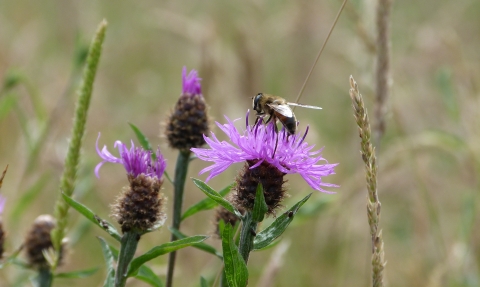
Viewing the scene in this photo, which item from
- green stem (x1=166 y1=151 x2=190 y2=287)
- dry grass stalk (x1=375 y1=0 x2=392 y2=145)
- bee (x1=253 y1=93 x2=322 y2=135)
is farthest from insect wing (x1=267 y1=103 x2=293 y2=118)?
dry grass stalk (x1=375 y1=0 x2=392 y2=145)

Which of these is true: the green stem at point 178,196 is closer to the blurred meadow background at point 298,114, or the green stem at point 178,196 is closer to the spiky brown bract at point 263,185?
the blurred meadow background at point 298,114

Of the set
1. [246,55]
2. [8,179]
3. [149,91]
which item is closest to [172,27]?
[246,55]

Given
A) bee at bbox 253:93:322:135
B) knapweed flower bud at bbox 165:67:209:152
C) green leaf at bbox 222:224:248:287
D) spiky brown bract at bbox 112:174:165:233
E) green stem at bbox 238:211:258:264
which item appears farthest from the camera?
knapweed flower bud at bbox 165:67:209:152

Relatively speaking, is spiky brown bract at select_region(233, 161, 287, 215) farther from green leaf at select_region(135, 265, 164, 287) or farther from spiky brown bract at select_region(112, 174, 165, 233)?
green leaf at select_region(135, 265, 164, 287)

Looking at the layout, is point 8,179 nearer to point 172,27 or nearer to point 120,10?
point 172,27

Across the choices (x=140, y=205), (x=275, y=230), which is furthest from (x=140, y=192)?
(x=275, y=230)

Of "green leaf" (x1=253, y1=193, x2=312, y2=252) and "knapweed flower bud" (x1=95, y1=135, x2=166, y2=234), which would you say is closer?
"green leaf" (x1=253, y1=193, x2=312, y2=252)

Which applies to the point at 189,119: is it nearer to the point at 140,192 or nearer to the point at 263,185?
the point at 140,192
